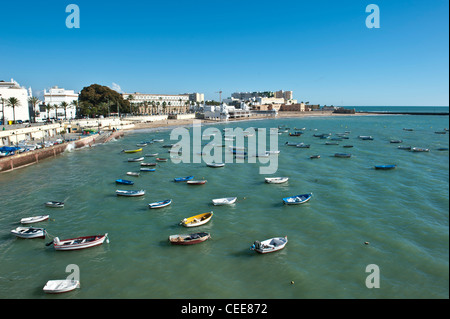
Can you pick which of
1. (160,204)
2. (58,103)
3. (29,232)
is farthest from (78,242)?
(58,103)

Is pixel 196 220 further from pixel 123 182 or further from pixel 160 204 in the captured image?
pixel 123 182

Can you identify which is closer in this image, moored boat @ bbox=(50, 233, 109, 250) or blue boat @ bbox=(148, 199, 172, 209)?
moored boat @ bbox=(50, 233, 109, 250)

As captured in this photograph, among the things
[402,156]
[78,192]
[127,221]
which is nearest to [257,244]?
[127,221]

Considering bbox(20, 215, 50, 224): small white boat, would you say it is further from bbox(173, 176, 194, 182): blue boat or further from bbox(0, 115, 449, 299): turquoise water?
bbox(173, 176, 194, 182): blue boat

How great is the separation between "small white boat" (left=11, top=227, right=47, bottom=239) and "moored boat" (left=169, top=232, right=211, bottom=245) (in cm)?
1244

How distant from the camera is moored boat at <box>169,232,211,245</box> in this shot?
25844 mm

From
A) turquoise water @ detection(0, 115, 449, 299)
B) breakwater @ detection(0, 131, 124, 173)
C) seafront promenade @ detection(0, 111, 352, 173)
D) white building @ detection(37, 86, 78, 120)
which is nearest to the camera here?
turquoise water @ detection(0, 115, 449, 299)

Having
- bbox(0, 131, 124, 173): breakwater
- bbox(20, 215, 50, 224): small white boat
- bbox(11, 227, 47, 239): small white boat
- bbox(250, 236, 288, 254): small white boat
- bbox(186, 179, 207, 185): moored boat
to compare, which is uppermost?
bbox(0, 131, 124, 173): breakwater

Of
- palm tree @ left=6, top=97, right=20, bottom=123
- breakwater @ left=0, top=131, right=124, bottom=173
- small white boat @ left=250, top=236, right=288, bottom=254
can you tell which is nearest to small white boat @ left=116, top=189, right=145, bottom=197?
small white boat @ left=250, top=236, right=288, bottom=254

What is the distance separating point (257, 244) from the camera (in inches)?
956

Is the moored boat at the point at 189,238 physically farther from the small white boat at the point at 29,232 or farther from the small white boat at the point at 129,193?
the small white boat at the point at 129,193

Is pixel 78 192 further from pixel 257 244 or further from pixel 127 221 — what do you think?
pixel 257 244

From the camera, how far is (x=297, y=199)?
35656 mm
